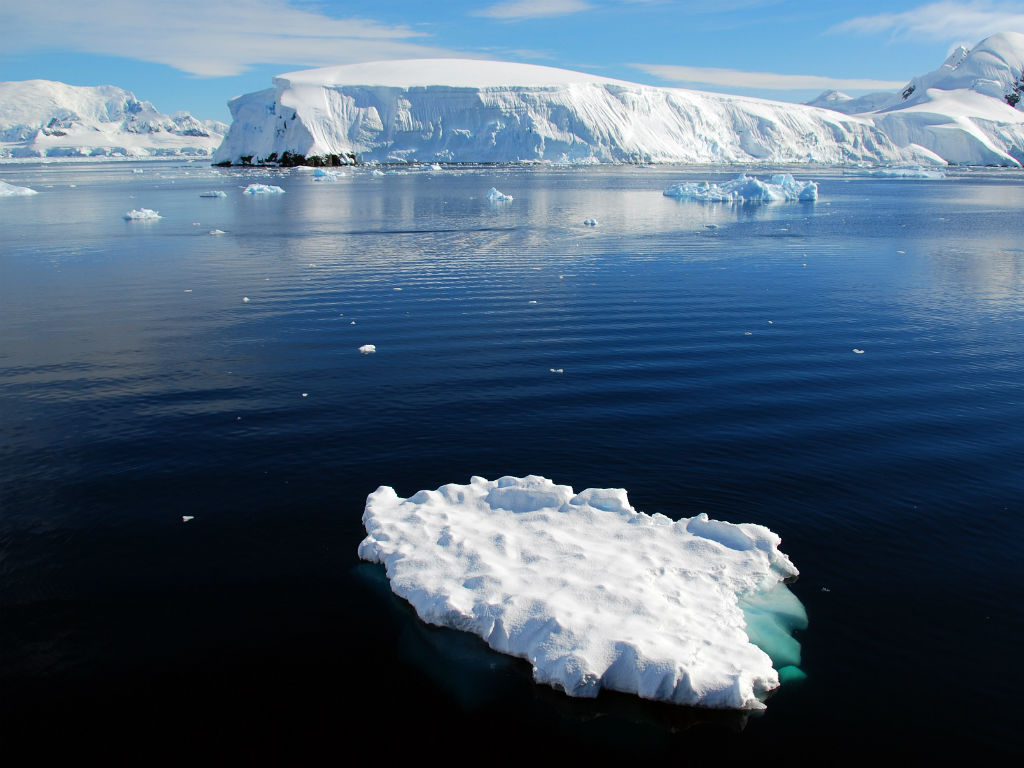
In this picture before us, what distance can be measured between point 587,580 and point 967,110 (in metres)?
181

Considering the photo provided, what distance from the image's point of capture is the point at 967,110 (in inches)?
5994

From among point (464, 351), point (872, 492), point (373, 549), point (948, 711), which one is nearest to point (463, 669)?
point (373, 549)

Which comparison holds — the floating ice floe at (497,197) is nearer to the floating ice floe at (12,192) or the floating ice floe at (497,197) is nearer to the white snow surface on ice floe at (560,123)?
the floating ice floe at (12,192)

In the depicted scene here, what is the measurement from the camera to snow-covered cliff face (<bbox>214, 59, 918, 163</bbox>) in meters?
114

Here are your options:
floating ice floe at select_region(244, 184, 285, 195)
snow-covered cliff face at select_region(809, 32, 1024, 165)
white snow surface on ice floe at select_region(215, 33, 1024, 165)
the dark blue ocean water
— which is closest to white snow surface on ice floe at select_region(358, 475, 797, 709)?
the dark blue ocean water

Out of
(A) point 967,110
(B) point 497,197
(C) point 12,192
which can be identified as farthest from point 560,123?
(A) point 967,110

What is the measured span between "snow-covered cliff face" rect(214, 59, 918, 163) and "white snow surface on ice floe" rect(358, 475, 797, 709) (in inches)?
4328

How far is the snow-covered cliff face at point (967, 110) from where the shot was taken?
139875mm

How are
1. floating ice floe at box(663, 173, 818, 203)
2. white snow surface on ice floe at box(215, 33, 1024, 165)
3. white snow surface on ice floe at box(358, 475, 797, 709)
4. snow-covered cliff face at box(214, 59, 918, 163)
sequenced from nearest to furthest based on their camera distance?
white snow surface on ice floe at box(358, 475, 797, 709) → floating ice floe at box(663, 173, 818, 203) → snow-covered cliff face at box(214, 59, 918, 163) → white snow surface on ice floe at box(215, 33, 1024, 165)

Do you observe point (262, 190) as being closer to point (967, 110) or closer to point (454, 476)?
point (454, 476)

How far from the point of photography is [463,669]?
6.61 metres

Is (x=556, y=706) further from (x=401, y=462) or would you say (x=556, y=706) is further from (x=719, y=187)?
(x=719, y=187)

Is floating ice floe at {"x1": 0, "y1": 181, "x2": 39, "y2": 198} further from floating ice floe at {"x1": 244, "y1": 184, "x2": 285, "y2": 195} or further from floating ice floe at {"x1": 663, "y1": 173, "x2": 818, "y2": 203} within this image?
floating ice floe at {"x1": 663, "y1": 173, "x2": 818, "y2": 203}

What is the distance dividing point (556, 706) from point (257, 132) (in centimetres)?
12359
